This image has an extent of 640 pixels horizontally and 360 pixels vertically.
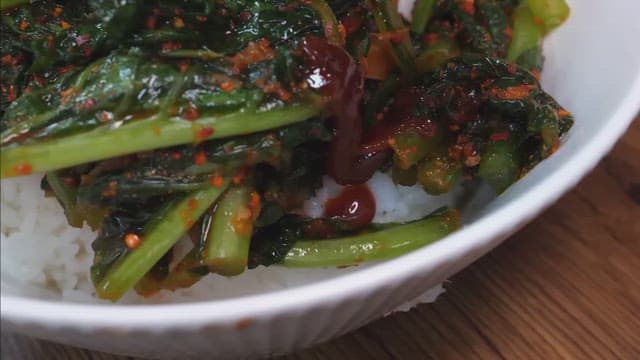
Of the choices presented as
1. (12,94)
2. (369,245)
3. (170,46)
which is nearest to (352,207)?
(369,245)

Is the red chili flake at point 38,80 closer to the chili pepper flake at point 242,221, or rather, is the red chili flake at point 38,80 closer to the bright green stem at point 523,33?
the chili pepper flake at point 242,221

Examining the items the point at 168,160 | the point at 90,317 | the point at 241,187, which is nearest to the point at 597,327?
the point at 241,187

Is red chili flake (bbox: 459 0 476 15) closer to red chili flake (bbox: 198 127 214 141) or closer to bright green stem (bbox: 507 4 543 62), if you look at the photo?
bright green stem (bbox: 507 4 543 62)

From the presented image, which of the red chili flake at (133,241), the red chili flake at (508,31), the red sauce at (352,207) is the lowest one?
the red chili flake at (133,241)

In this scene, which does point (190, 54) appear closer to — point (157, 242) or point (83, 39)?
point (83, 39)

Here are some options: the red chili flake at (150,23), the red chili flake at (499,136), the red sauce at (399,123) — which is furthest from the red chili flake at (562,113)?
the red chili flake at (150,23)

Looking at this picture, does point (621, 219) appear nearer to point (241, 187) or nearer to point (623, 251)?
point (623, 251)
